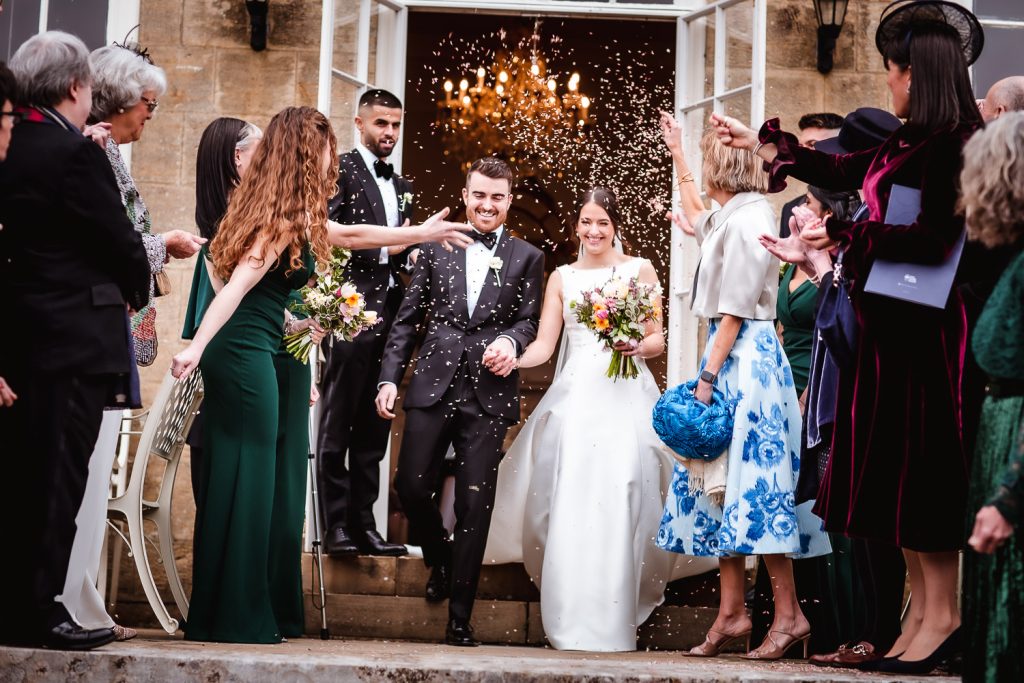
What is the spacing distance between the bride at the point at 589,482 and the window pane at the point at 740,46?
5.84 ft

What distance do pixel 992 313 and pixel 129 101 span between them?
320cm

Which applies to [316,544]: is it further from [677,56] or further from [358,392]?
[677,56]

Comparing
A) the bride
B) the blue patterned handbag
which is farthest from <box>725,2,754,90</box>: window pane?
the blue patterned handbag

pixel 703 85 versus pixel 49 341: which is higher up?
pixel 703 85

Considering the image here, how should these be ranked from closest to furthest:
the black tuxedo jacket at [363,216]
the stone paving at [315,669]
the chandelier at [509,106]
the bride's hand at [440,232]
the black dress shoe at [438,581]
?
1. the stone paving at [315,669]
2. the bride's hand at [440,232]
3. the black dress shoe at [438,581]
4. the black tuxedo jacket at [363,216]
5. the chandelier at [509,106]

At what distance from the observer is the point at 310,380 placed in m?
6.04

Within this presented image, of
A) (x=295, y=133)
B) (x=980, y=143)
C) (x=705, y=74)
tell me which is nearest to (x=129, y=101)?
(x=295, y=133)

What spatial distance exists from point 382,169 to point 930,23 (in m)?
3.44

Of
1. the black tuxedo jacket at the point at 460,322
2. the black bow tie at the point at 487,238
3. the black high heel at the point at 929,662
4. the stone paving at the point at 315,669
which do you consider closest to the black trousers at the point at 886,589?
the black high heel at the point at 929,662

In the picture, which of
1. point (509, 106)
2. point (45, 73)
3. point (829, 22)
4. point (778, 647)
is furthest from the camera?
point (509, 106)

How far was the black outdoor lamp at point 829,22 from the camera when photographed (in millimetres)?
8039

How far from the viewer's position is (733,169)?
6066 mm

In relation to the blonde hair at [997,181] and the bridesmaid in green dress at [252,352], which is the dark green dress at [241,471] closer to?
the bridesmaid in green dress at [252,352]

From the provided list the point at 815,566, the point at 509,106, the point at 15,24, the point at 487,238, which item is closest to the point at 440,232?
the point at 487,238
